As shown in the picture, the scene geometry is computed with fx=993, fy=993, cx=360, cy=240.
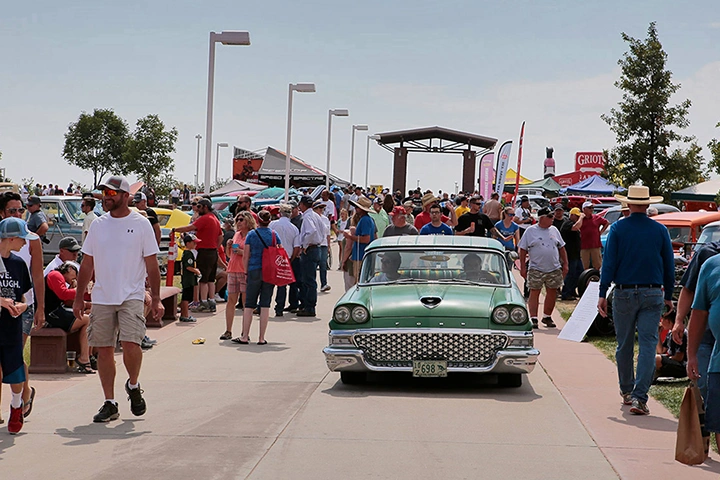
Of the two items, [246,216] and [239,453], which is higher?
[246,216]

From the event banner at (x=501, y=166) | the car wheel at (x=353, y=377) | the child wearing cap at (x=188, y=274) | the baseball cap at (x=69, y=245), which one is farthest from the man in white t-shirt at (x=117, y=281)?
the event banner at (x=501, y=166)

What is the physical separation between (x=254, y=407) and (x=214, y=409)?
0.36 meters

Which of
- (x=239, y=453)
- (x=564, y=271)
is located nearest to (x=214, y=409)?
(x=239, y=453)

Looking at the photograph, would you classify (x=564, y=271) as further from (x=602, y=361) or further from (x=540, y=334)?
(x=602, y=361)

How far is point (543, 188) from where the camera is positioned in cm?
6725

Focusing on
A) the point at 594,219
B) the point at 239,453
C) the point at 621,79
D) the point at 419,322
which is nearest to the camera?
the point at 239,453

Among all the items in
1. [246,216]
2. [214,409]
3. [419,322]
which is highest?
[246,216]

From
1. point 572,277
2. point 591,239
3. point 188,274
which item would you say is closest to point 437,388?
point 188,274

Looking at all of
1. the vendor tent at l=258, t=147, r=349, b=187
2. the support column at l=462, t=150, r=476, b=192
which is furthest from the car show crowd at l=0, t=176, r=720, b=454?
the vendor tent at l=258, t=147, r=349, b=187

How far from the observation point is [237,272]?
1391cm

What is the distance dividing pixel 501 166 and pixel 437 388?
2848cm

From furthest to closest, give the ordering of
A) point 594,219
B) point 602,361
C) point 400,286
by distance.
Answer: point 594,219 < point 602,361 < point 400,286

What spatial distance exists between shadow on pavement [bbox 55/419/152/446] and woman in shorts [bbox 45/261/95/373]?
2787 mm

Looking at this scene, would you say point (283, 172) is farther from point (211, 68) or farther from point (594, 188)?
point (211, 68)
